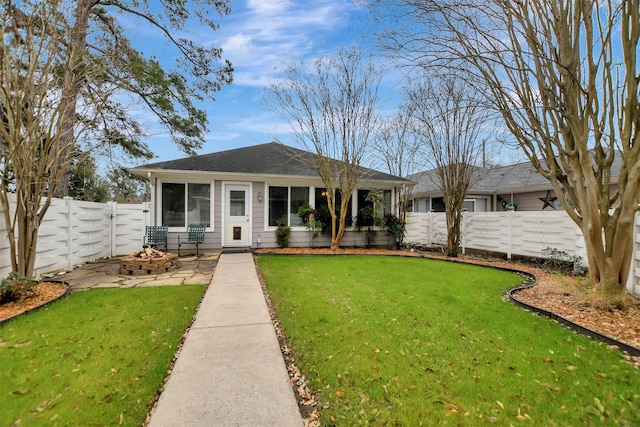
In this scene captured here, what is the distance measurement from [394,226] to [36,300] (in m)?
9.17

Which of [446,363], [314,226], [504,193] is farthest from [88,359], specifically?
[504,193]

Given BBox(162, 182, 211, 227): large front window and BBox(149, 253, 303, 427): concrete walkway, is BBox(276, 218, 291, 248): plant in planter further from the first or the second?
BBox(149, 253, 303, 427): concrete walkway

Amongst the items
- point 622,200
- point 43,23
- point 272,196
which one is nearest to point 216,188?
point 272,196

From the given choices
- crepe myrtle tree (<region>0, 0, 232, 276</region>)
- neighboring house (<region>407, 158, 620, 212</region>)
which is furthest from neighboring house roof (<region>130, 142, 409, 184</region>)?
neighboring house (<region>407, 158, 620, 212</region>)

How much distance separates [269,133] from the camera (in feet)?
32.9

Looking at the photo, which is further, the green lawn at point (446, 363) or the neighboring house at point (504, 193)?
the neighboring house at point (504, 193)

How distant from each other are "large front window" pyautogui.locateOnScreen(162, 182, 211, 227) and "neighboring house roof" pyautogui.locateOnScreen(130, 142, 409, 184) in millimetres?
672

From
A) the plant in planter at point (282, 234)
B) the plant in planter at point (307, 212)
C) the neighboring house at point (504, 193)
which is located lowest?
the plant in planter at point (282, 234)

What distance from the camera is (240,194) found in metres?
9.62

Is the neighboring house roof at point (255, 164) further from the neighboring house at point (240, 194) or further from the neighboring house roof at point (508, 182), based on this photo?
the neighboring house roof at point (508, 182)

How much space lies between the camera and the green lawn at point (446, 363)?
1938 mm

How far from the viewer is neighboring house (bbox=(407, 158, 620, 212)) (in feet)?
40.3

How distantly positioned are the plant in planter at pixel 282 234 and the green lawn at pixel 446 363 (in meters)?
4.91

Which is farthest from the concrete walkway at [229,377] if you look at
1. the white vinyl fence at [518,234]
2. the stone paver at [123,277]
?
the white vinyl fence at [518,234]
